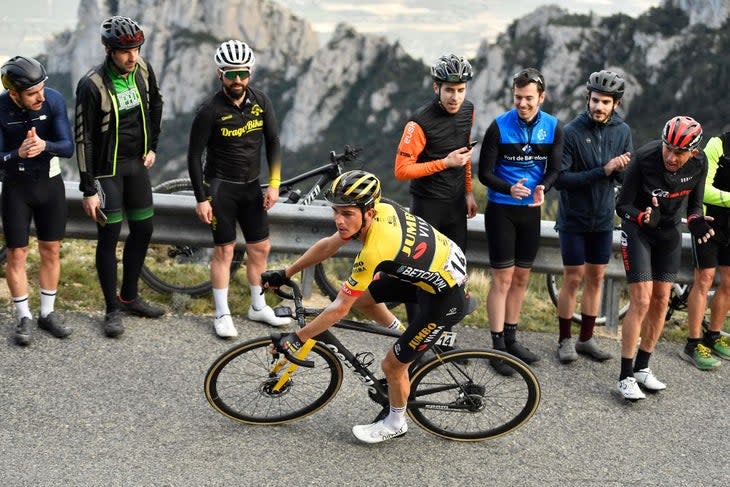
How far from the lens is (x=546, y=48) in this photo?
123812 millimetres

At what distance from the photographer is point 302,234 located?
800cm

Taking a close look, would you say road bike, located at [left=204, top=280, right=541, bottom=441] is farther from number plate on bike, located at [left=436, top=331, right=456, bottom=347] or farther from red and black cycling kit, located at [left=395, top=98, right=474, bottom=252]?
red and black cycling kit, located at [left=395, top=98, right=474, bottom=252]

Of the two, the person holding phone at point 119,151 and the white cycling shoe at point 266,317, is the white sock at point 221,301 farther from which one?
the person holding phone at point 119,151

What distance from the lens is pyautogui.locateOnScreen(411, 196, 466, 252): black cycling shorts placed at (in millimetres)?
6805

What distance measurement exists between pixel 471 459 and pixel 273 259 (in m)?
4.96

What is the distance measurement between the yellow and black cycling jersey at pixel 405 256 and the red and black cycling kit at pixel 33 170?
9.11ft

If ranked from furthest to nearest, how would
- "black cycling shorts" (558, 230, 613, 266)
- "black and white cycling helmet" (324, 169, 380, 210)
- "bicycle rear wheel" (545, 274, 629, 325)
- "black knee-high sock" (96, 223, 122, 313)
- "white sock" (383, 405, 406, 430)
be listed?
"bicycle rear wheel" (545, 274, 629, 325), "black cycling shorts" (558, 230, 613, 266), "black knee-high sock" (96, 223, 122, 313), "white sock" (383, 405, 406, 430), "black and white cycling helmet" (324, 169, 380, 210)

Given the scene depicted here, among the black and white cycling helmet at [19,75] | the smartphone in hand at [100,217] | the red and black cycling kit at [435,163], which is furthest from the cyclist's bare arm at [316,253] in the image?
the black and white cycling helmet at [19,75]

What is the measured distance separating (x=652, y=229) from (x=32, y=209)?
4.97 meters

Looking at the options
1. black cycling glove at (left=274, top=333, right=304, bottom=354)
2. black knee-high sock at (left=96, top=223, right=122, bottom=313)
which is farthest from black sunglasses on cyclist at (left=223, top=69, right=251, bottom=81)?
black cycling glove at (left=274, top=333, right=304, bottom=354)

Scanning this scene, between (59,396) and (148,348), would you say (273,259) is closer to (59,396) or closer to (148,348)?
(148,348)

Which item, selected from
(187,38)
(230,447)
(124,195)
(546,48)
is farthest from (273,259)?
(187,38)

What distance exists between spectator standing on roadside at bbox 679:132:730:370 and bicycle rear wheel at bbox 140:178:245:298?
423 cm

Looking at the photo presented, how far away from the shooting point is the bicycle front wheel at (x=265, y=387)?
5.66 meters
